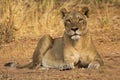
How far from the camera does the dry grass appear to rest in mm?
11828

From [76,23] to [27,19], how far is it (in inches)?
195

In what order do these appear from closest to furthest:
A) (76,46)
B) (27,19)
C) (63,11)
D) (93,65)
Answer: (93,65)
(76,46)
(63,11)
(27,19)

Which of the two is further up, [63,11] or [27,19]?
[63,11]

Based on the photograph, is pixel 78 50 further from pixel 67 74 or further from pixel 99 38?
pixel 99 38

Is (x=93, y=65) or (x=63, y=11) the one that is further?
(x=63, y=11)

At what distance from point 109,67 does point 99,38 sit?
11.1 feet

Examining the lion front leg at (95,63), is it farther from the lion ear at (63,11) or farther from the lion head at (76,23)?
the lion ear at (63,11)

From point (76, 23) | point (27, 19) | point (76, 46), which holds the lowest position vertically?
point (76, 46)

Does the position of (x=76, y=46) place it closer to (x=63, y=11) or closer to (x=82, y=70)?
(x=82, y=70)

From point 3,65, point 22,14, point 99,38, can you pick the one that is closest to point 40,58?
point 3,65

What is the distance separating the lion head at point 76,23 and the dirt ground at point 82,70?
23.9 inches

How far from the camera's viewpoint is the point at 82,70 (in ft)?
25.4

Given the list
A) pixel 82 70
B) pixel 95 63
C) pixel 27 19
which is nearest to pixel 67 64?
pixel 82 70

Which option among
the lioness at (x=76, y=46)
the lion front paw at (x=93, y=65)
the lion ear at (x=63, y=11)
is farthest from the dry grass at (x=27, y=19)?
the lion front paw at (x=93, y=65)
